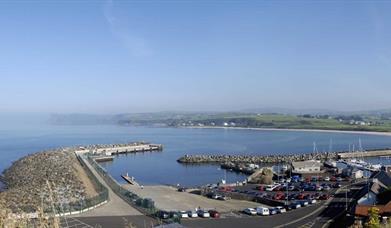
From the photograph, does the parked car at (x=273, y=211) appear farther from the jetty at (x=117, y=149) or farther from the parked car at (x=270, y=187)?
the jetty at (x=117, y=149)

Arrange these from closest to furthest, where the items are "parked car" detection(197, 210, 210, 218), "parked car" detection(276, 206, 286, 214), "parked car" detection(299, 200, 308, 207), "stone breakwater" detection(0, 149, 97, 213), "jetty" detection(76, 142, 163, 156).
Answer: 1. "parked car" detection(197, 210, 210, 218)
2. "parked car" detection(276, 206, 286, 214)
3. "parked car" detection(299, 200, 308, 207)
4. "stone breakwater" detection(0, 149, 97, 213)
5. "jetty" detection(76, 142, 163, 156)

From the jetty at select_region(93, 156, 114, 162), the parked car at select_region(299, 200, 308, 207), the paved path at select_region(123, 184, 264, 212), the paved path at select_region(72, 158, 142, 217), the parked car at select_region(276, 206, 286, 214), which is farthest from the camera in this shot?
the jetty at select_region(93, 156, 114, 162)

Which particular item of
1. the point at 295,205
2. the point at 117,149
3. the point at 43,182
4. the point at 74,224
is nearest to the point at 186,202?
the point at 295,205

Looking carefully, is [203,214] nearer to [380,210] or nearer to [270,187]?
[380,210]

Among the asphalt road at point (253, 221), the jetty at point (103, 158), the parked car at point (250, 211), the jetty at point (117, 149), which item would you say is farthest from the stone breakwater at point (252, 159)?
the asphalt road at point (253, 221)

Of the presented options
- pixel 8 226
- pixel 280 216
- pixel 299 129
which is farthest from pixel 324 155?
pixel 299 129

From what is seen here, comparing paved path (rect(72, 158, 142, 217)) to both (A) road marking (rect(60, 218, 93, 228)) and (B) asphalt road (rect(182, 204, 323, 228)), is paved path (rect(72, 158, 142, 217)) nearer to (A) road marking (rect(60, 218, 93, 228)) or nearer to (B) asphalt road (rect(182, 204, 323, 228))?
(A) road marking (rect(60, 218, 93, 228))

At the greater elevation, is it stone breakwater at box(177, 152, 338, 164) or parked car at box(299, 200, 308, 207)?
parked car at box(299, 200, 308, 207)

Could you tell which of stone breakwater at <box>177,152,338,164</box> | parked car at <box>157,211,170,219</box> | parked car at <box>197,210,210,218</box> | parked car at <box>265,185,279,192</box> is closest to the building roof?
parked car at <box>197,210,210,218</box>

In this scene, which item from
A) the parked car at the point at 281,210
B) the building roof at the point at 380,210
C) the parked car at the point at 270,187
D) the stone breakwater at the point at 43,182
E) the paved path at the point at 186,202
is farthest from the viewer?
the parked car at the point at 270,187

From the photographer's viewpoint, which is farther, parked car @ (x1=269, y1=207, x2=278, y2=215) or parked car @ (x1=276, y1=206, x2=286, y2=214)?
parked car @ (x1=276, y1=206, x2=286, y2=214)
